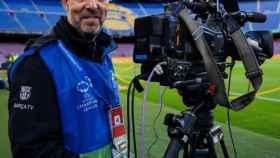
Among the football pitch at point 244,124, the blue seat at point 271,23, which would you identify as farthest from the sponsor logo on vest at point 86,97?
the blue seat at point 271,23

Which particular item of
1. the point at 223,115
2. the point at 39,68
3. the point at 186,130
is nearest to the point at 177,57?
the point at 186,130

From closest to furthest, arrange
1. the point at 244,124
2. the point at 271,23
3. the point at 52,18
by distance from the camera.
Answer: the point at 244,124, the point at 52,18, the point at 271,23

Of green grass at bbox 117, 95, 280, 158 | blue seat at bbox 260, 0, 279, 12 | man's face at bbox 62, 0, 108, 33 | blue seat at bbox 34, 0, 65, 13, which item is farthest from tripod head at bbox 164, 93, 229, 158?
blue seat at bbox 260, 0, 279, 12

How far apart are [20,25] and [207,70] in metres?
29.8

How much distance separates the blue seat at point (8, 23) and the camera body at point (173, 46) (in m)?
28.7

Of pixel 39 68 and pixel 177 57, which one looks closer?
pixel 39 68

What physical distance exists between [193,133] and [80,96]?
2.42ft

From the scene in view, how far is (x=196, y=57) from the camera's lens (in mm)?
2004

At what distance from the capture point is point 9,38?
30.6 meters

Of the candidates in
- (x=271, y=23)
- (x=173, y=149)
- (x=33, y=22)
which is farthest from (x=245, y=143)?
(x=271, y=23)

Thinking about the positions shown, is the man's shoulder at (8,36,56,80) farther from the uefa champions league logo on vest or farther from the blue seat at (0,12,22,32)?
the blue seat at (0,12,22,32)

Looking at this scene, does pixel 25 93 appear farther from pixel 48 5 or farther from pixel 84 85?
pixel 48 5

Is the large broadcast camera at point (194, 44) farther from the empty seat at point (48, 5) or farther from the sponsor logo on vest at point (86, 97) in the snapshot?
the empty seat at point (48, 5)

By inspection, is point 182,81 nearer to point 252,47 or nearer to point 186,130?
point 186,130
